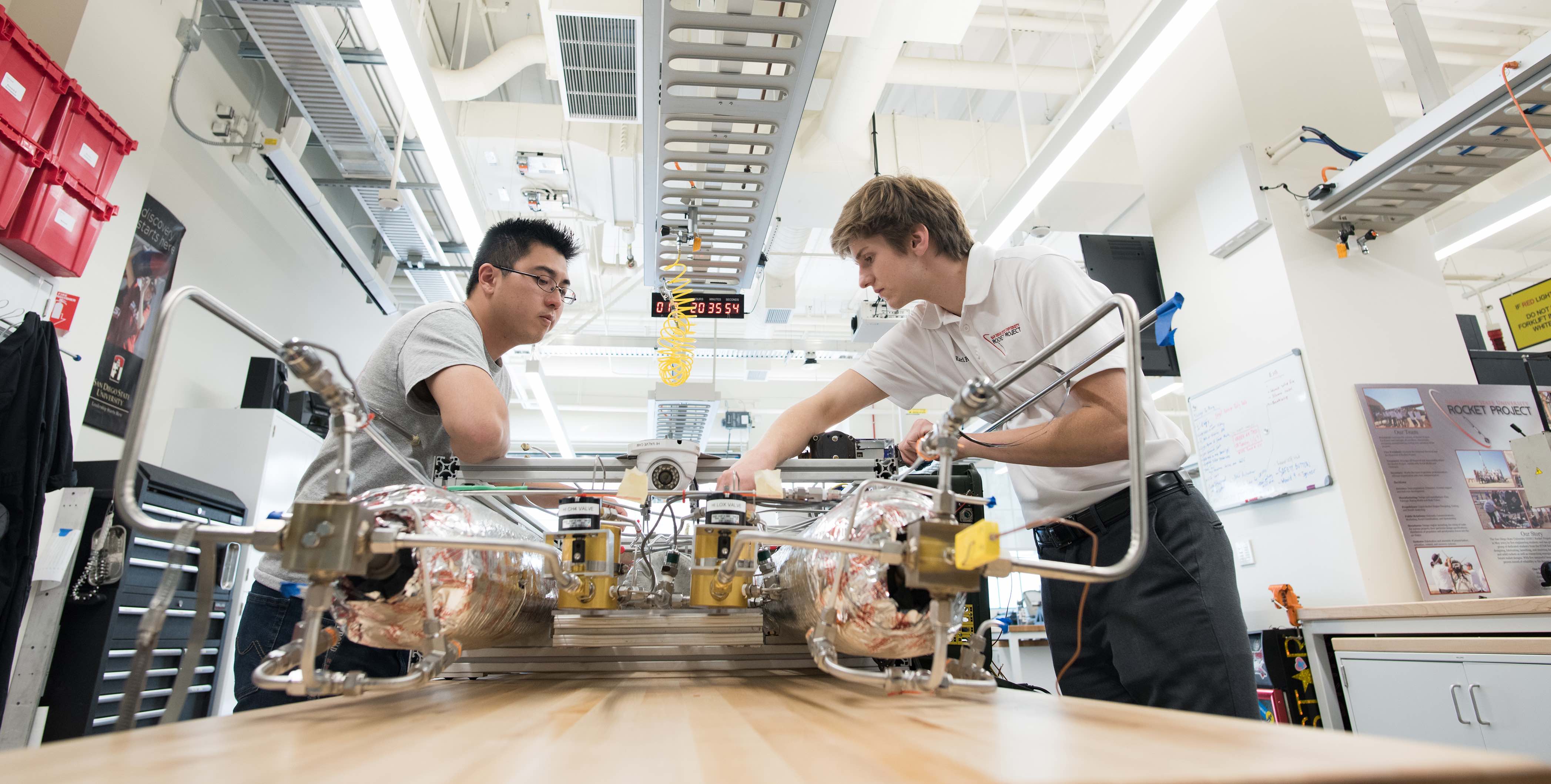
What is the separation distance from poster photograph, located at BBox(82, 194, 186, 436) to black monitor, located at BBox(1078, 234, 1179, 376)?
4111 millimetres

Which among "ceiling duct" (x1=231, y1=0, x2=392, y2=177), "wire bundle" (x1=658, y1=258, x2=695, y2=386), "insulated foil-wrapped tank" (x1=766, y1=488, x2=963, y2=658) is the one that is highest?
"ceiling duct" (x1=231, y1=0, x2=392, y2=177)

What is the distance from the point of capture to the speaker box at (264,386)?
12.2 ft

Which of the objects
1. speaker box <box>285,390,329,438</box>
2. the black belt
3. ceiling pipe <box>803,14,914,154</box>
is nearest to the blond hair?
the black belt

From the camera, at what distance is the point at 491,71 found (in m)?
4.11

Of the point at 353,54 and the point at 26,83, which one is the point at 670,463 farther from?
the point at 353,54

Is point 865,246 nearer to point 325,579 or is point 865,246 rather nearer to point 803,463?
point 803,463

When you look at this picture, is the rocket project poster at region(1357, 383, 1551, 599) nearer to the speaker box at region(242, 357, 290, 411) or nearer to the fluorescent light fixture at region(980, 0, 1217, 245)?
the fluorescent light fixture at region(980, 0, 1217, 245)

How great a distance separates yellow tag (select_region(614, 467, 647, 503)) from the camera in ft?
3.12

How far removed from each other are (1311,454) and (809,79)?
2.27m

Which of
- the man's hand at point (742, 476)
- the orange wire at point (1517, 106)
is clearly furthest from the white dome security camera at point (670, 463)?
the orange wire at point (1517, 106)

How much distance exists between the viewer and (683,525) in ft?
4.31

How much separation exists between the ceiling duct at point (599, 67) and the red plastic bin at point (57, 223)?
165 cm

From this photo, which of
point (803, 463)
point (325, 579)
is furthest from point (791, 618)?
point (325, 579)

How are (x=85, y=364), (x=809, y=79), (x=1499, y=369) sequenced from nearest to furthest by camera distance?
(x=809, y=79)
(x=85, y=364)
(x=1499, y=369)
